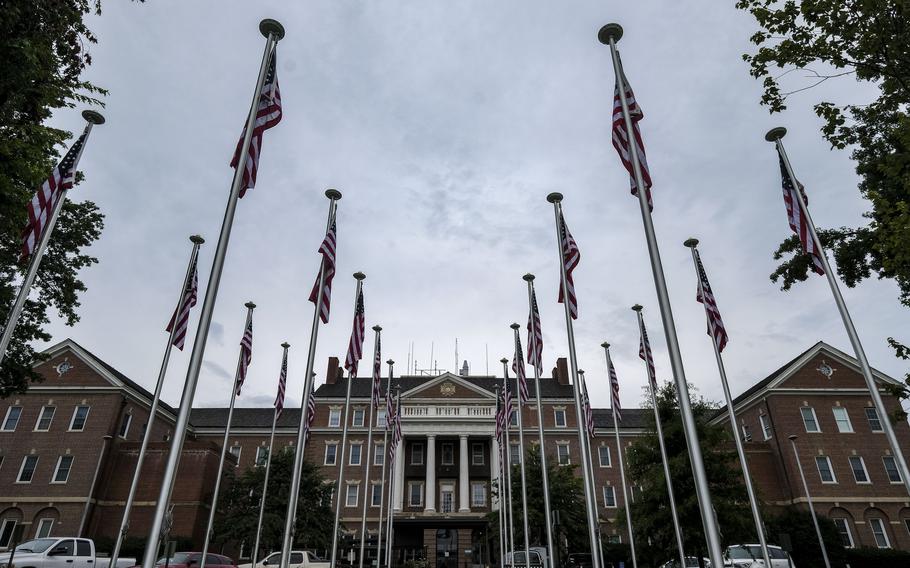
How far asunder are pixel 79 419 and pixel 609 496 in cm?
4340

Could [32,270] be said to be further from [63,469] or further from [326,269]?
[63,469]

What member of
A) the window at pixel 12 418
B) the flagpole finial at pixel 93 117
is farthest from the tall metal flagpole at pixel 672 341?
the window at pixel 12 418

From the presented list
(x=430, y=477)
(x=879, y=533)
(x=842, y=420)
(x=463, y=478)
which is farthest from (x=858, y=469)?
(x=430, y=477)

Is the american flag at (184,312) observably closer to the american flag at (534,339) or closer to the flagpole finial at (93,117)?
the flagpole finial at (93,117)

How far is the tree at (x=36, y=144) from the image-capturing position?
1221cm

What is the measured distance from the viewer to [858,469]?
4038cm

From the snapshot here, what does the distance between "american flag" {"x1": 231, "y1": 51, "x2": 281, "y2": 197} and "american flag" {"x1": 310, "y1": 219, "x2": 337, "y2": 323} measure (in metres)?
3.31

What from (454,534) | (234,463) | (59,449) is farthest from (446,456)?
(59,449)

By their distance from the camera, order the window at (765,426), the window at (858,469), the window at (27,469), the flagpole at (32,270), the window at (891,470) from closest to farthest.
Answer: the flagpole at (32,270) → the window at (27,469) → the window at (891,470) → the window at (858,469) → the window at (765,426)

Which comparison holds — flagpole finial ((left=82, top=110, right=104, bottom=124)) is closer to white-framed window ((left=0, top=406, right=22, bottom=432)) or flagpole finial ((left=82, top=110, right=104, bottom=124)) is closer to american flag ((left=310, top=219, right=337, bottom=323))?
american flag ((left=310, top=219, right=337, bottom=323))

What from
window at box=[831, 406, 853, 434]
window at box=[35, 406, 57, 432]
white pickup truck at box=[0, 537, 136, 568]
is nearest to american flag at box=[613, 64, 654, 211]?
white pickup truck at box=[0, 537, 136, 568]

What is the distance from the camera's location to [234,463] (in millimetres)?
44594

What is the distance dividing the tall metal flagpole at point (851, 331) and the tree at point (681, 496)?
36.1 ft

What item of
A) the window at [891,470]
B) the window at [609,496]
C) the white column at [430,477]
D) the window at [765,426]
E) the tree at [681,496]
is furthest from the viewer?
the window at [609,496]
